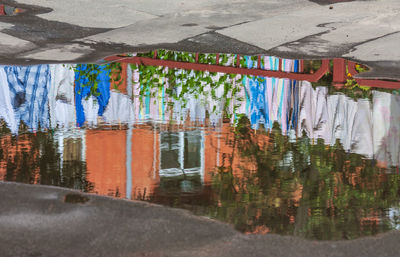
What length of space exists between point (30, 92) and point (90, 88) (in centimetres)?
64

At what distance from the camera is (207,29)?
389 inches

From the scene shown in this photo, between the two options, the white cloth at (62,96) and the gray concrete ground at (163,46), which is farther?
the white cloth at (62,96)

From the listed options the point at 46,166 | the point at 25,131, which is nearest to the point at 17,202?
the point at 46,166

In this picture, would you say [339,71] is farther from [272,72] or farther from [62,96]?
[62,96]

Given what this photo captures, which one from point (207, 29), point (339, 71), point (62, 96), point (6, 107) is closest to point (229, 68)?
point (339, 71)

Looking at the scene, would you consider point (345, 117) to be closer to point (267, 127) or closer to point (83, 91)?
point (267, 127)

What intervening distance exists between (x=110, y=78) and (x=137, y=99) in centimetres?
70

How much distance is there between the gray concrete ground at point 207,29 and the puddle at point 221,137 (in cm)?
40

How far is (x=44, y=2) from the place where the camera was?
1098cm

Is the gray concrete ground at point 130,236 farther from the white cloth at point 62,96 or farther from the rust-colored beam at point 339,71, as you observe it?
the rust-colored beam at point 339,71

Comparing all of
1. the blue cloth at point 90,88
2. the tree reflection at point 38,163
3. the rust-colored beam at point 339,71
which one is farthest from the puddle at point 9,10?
the rust-colored beam at point 339,71

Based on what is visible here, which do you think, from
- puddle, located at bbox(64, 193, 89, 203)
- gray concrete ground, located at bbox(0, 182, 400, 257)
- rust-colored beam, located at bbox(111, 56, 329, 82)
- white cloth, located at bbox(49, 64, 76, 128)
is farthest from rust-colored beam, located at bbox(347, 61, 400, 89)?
puddle, located at bbox(64, 193, 89, 203)

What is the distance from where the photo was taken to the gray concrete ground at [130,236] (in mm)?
4523

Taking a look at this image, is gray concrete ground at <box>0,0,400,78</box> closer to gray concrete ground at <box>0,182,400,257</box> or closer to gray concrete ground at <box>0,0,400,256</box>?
gray concrete ground at <box>0,0,400,256</box>
